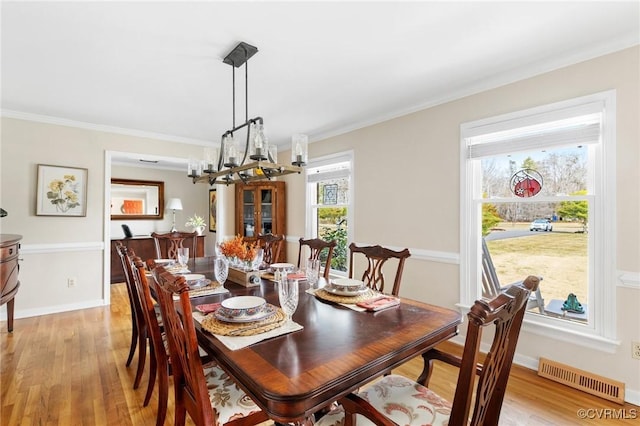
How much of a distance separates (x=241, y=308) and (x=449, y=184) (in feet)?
7.58

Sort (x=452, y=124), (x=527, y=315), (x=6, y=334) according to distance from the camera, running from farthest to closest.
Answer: (x=6, y=334) → (x=452, y=124) → (x=527, y=315)

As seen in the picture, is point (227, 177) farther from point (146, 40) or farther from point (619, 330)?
point (619, 330)

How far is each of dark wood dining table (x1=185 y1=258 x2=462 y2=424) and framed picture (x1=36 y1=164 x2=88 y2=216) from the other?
328 cm

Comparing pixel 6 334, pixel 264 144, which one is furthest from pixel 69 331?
pixel 264 144

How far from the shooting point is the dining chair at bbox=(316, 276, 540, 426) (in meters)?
0.82

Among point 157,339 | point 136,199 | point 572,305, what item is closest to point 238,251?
point 157,339

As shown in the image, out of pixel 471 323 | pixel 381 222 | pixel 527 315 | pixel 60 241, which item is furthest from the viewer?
pixel 60 241

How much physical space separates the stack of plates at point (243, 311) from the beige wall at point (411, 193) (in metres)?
2.10

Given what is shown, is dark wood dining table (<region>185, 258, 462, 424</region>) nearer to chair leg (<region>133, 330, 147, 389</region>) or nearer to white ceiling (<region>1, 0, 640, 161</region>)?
chair leg (<region>133, 330, 147, 389</region>)

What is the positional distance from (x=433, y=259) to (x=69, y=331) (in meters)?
3.80

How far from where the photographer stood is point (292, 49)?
7.11 ft

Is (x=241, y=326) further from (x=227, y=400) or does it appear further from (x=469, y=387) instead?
(x=469, y=387)

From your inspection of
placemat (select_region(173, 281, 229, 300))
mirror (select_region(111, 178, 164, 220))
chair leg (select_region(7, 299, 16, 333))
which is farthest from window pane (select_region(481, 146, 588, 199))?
mirror (select_region(111, 178, 164, 220))

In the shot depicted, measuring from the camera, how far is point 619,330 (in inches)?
81.2
